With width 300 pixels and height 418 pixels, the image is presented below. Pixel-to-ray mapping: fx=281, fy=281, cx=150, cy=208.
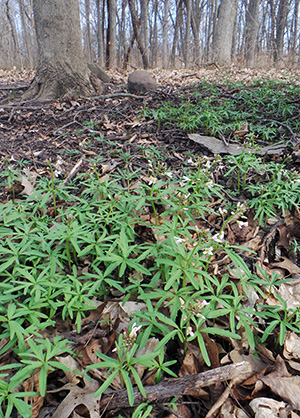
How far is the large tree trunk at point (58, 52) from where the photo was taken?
5133mm

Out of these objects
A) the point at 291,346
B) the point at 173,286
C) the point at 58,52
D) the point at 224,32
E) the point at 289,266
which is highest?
the point at 224,32

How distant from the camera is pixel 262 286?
1.90 m

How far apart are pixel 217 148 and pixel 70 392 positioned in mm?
2918

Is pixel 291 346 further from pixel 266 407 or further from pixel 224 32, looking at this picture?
pixel 224 32

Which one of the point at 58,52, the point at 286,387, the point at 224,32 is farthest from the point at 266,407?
the point at 224,32

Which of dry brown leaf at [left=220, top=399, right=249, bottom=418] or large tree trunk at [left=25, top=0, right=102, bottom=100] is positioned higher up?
large tree trunk at [left=25, top=0, right=102, bottom=100]

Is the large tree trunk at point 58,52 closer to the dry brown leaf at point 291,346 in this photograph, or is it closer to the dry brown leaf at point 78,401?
the dry brown leaf at point 78,401

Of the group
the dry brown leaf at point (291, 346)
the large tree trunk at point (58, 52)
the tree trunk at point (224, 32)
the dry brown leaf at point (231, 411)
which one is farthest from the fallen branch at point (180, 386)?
the tree trunk at point (224, 32)

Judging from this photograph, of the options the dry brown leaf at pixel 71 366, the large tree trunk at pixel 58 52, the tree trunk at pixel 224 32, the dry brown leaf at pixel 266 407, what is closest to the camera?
the dry brown leaf at pixel 266 407

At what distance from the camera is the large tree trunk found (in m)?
5.13

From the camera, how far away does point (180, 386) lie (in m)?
1.39

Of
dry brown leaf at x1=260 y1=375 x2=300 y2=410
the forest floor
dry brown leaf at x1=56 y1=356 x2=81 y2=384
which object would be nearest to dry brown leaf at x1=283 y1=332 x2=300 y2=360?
the forest floor

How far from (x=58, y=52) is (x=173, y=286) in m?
5.34

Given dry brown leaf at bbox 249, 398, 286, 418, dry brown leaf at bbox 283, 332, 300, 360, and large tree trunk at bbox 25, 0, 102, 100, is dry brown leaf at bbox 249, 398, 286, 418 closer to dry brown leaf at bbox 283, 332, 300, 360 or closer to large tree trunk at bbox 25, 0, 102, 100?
dry brown leaf at bbox 283, 332, 300, 360
